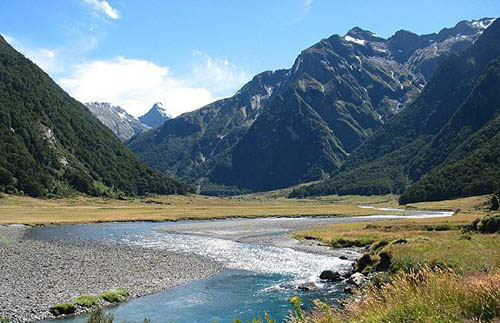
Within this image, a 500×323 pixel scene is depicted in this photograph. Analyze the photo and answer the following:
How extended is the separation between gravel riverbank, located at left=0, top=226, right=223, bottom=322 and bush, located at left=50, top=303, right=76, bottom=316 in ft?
1.57

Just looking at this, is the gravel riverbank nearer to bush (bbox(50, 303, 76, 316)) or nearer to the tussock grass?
bush (bbox(50, 303, 76, 316))

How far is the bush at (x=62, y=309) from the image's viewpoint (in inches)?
1095

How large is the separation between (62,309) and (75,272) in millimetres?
14260

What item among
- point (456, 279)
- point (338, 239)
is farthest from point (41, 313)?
point (338, 239)

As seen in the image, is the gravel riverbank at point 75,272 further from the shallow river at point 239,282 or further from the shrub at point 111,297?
the shallow river at point 239,282

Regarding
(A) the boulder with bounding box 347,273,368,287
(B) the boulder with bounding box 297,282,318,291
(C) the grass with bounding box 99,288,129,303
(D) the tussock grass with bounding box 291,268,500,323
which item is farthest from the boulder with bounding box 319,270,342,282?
(D) the tussock grass with bounding box 291,268,500,323

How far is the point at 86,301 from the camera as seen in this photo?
30016 millimetres

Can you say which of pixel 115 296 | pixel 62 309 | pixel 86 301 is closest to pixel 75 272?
pixel 115 296

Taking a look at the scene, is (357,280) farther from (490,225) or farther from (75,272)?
(75,272)

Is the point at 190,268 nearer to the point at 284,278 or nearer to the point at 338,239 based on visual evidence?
the point at 284,278

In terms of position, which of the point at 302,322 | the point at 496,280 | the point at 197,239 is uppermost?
the point at 496,280

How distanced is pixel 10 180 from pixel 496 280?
20602cm

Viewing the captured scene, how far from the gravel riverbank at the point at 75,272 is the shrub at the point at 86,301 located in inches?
33.7

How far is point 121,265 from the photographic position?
A: 4719cm
